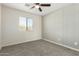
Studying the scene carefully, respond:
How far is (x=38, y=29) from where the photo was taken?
19.9 ft

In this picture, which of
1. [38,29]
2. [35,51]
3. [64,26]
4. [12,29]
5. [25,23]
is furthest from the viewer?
[38,29]

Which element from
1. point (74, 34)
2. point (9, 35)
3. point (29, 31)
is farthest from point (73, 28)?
point (9, 35)

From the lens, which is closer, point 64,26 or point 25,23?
point 64,26

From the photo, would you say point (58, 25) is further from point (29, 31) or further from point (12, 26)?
point (12, 26)

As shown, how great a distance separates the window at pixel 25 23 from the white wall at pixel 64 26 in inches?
47.3

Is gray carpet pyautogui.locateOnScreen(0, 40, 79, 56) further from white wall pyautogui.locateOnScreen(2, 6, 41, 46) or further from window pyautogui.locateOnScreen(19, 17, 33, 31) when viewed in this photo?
window pyautogui.locateOnScreen(19, 17, 33, 31)

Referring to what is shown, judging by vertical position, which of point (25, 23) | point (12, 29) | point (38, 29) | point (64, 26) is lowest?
point (38, 29)

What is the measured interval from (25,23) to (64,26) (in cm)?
245

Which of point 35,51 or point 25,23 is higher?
point 25,23

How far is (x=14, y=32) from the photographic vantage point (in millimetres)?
4438

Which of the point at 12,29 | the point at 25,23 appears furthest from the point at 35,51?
the point at 25,23

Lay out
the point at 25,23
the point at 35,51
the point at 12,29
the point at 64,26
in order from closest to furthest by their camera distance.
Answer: the point at 35,51 < the point at 64,26 < the point at 12,29 < the point at 25,23

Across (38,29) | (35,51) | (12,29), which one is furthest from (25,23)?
(35,51)

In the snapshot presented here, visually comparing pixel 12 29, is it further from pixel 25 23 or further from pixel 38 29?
pixel 38 29
